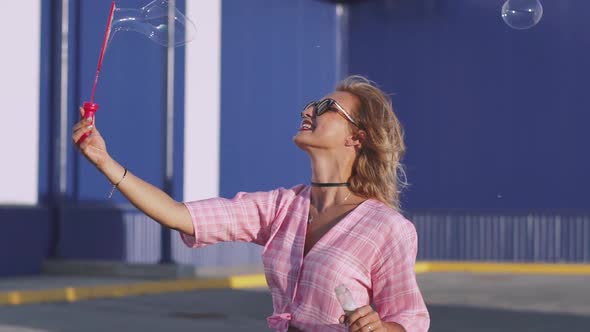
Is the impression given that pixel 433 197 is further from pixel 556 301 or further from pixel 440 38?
pixel 556 301

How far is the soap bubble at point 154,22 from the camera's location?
4.30 meters

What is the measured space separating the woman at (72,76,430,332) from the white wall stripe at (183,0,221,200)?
1683 cm

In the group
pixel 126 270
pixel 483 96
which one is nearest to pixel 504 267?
pixel 483 96

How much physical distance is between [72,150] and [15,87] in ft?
4.86

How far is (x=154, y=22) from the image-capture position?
450cm

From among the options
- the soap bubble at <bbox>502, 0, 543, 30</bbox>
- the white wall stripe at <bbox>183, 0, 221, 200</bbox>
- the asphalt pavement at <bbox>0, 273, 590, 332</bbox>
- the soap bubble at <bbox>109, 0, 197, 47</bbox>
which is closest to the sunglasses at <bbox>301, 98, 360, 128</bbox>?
the soap bubble at <bbox>109, 0, 197, 47</bbox>

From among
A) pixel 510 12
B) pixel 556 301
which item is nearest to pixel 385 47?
pixel 556 301

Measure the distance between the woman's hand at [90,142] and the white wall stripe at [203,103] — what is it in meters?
17.1

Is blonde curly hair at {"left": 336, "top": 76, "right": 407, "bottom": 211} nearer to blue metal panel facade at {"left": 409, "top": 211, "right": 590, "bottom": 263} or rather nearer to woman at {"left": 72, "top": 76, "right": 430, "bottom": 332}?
woman at {"left": 72, "top": 76, "right": 430, "bottom": 332}

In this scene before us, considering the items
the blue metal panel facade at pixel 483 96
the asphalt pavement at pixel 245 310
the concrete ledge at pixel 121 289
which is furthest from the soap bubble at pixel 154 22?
the blue metal panel facade at pixel 483 96

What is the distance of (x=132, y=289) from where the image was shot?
15.4 metres

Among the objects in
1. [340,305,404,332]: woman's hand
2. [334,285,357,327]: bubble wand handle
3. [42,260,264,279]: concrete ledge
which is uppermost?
[334,285,357,327]: bubble wand handle

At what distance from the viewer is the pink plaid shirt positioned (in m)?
3.07

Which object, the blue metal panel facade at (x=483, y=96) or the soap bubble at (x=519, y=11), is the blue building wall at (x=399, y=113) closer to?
the blue metal panel facade at (x=483, y=96)
